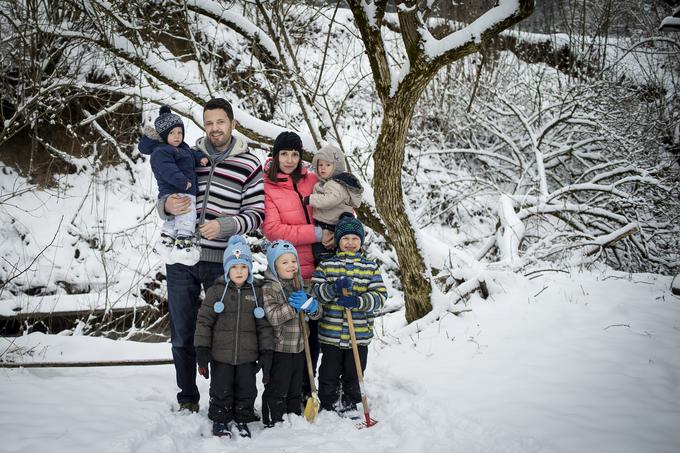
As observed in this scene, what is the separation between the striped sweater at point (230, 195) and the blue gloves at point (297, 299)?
533mm

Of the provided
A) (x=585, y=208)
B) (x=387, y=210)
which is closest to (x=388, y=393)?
(x=387, y=210)

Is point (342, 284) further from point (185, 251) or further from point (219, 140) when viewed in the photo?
point (219, 140)

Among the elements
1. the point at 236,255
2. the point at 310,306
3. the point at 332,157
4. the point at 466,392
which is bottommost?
the point at 466,392

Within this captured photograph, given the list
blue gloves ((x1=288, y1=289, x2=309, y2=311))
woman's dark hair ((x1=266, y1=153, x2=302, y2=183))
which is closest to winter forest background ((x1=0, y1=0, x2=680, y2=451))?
blue gloves ((x1=288, y1=289, x2=309, y2=311))

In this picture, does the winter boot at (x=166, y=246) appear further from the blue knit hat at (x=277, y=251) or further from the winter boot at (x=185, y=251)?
the blue knit hat at (x=277, y=251)

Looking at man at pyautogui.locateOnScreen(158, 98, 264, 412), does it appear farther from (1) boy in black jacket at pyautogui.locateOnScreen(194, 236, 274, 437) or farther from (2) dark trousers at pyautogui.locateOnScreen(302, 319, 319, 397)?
(2) dark trousers at pyautogui.locateOnScreen(302, 319, 319, 397)

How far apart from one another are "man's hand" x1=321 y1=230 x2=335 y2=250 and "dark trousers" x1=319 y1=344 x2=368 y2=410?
2.40 feet

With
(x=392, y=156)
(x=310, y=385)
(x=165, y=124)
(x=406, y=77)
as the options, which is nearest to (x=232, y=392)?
(x=310, y=385)

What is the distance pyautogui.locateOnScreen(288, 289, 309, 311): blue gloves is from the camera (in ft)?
9.67

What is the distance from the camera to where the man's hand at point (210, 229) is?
2.81 metres

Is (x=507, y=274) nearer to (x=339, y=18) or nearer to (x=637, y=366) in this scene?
Answer: (x=637, y=366)

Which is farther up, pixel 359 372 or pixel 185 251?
pixel 185 251

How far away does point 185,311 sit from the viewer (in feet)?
9.60

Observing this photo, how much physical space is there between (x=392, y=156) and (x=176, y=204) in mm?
2075
